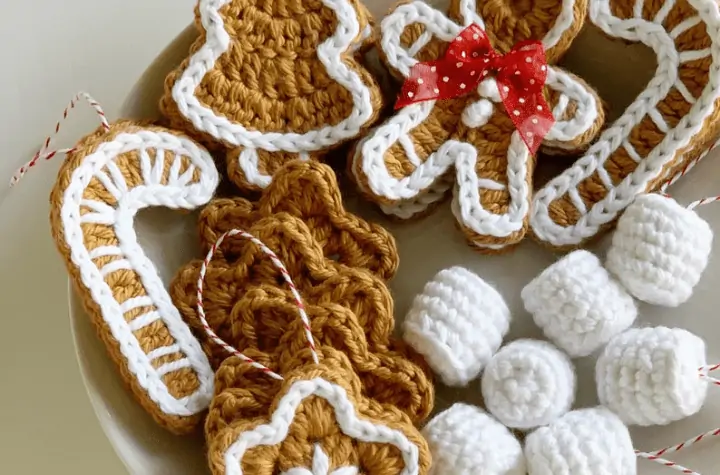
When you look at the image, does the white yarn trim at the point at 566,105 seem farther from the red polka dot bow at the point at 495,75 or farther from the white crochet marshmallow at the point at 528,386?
the white crochet marshmallow at the point at 528,386

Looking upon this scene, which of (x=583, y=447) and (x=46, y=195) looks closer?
(x=583, y=447)

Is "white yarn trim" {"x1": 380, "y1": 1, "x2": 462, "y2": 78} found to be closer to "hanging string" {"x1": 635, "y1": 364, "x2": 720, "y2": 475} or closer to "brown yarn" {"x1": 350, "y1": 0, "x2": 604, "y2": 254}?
"brown yarn" {"x1": 350, "y1": 0, "x2": 604, "y2": 254}

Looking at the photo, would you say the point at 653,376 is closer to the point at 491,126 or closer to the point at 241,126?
the point at 491,126

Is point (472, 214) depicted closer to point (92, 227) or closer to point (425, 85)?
point (425, 85)

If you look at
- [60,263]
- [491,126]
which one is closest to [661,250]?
[491,126]

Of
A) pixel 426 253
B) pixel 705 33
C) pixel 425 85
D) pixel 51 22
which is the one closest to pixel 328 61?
pixel 425 85

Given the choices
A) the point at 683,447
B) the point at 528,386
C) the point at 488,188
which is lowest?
the point at 683,447

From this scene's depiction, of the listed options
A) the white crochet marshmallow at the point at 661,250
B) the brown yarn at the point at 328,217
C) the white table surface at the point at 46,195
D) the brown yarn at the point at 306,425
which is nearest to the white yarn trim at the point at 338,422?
the brown yarn at the point at 306,425
